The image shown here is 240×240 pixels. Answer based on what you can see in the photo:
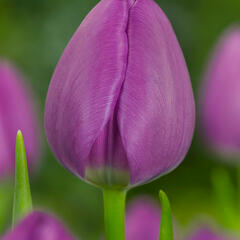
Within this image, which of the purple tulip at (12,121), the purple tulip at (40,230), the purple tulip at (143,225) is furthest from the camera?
the purple tulip at (12,121)

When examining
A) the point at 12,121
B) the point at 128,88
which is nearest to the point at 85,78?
the point at 128,88

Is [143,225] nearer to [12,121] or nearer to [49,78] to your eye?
[12,121]

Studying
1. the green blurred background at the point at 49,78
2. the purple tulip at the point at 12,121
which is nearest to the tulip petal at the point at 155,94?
the purple tulip at the point at 12,121

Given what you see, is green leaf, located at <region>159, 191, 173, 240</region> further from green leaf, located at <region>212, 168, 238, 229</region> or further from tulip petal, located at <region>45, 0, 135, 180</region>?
green leaf, located at <region>212, 168, 238, 229</region>

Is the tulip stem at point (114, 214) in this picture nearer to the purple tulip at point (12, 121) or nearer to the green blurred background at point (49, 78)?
the purple tulip at point (12, 121)

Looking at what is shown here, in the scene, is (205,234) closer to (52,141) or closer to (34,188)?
(52,141)

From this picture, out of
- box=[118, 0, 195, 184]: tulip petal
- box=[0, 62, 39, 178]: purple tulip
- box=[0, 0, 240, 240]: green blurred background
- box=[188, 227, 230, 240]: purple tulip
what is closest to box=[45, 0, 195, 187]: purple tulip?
box=[118, 0, 195, 184]: tulip petal

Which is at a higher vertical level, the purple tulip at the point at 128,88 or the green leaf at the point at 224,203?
the purple tulip at the point at 128,88

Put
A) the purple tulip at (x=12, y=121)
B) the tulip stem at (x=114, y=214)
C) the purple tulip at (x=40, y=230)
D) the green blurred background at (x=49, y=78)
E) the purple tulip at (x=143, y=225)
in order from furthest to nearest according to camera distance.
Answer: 1. the green blurred background at (x=49, y=78)
2. the purple tulip at (x=12, y=121)
3. the purple tulip at (x=143, y=225)
4. the tulip stem at (x=114, y=214)
5. the purple tulip at (x=40, y=230)
